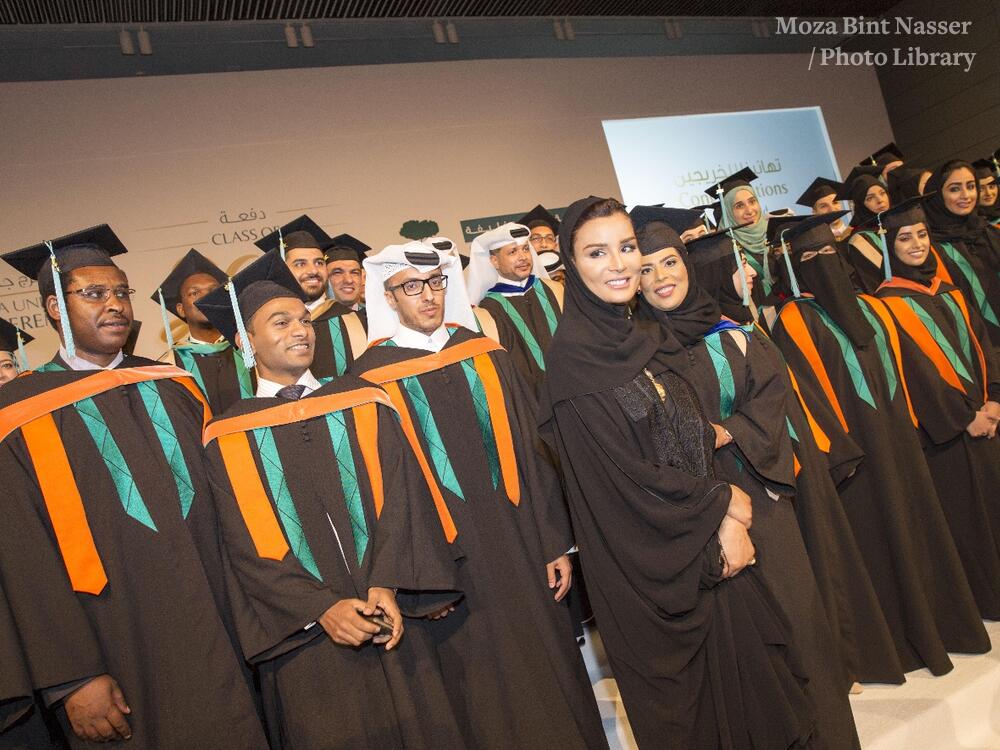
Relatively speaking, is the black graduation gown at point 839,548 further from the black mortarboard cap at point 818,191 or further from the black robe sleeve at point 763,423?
the black mortarboard cap at point 818,191

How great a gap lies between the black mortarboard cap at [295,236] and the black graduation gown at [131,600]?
2166 millimetres

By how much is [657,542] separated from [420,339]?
1592mm

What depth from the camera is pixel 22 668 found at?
264 centimetres

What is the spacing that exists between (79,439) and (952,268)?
5331 millimetres

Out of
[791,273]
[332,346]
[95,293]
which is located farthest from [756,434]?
[332,346]

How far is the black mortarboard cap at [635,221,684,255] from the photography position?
3.12m

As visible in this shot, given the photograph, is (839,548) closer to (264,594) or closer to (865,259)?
(865,259)

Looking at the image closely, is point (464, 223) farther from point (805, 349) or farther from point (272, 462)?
point (272, 462)

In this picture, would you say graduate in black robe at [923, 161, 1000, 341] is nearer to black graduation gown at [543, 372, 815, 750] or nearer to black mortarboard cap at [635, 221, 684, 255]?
black mortarboard cap at [635, 221, 684, 255]

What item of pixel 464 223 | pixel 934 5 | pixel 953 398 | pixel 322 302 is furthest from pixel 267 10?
pixel 934 5

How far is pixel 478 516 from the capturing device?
3.51 meters

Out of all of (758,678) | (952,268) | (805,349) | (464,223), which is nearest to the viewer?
(758,678)

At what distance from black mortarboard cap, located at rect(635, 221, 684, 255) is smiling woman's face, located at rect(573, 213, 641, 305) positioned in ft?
1.54

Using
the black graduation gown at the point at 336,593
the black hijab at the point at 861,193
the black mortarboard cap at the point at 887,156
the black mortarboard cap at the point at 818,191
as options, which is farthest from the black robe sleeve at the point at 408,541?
the black mortarboard cap at the point at 887,156
